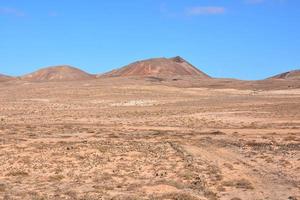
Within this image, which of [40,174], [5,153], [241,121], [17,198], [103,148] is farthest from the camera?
[241,121]

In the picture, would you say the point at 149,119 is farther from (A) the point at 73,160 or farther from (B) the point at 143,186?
Result: (B) the point at 143,186

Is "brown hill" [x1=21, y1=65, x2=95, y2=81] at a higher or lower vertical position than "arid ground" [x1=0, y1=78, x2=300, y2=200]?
higher

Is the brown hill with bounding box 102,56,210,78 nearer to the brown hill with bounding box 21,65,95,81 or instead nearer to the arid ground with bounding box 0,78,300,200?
the brown hill with bounding box 21,65,95,81

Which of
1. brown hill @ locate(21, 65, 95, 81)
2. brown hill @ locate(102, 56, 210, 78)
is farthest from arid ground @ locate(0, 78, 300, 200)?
brown hill @ locate(21, 65, 95, 81)

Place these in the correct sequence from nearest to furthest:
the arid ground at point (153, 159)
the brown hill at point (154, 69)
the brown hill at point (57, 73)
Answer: the arid ground at point (153, 159) → the brown hill at point (154, 69) → the brown hill at point (57, 73)

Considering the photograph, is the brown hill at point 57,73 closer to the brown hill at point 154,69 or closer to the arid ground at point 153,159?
the brown hill at point 154,69

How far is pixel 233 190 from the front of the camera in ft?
51.3

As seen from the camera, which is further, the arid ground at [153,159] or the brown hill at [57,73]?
the brown hill at [57,73]

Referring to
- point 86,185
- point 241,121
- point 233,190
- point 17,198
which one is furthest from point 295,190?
point 241,121

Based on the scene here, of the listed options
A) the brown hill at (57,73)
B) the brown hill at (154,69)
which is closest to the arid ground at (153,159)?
the brown hill at (154,69)

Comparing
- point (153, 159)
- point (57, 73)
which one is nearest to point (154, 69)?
point (57, 73)

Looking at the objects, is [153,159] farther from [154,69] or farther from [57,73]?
[57,73]

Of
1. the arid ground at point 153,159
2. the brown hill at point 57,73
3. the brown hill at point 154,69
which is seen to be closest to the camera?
the arid ground at point 153,159

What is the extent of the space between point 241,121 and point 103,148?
17384 mm
